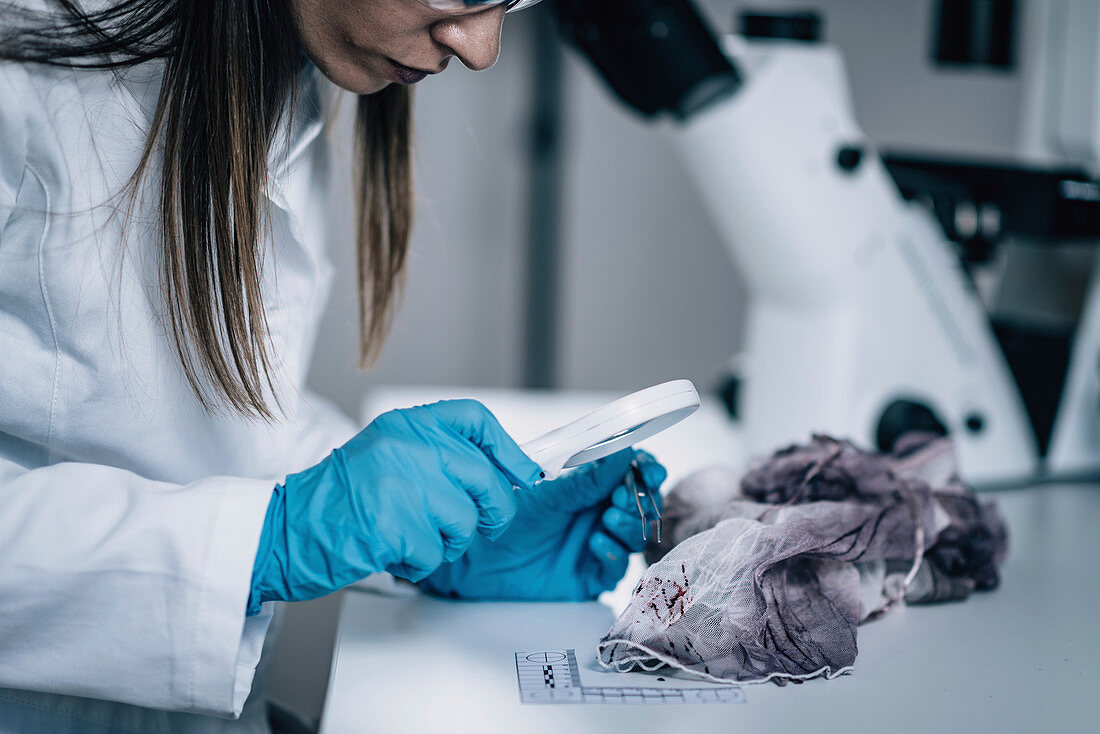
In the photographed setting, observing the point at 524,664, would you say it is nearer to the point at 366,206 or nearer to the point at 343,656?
the point at 343,656

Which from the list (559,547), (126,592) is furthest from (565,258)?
(126,592)

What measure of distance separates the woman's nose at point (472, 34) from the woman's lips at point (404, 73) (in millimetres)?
37

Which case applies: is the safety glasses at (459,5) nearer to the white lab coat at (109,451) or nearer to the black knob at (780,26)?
the white lab coat at (109,451)

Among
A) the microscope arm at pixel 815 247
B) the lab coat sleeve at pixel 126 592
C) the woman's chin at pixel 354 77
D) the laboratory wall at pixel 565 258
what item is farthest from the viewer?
the laboratory wall at pixel 565 258

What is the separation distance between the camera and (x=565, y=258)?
2.28m

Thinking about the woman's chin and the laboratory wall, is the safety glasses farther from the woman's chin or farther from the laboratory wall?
the laboratory wall

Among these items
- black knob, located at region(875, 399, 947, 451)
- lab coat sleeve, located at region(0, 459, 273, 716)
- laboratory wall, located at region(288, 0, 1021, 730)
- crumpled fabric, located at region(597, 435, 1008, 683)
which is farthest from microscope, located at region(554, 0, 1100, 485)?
laboratory wall, located at region(288, 0, 1021, 730)

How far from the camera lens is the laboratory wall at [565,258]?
7.23ft

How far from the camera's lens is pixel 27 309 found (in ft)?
2.47

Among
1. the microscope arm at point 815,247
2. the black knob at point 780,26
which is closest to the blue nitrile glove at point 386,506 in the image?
the microscope arm at point 815,247

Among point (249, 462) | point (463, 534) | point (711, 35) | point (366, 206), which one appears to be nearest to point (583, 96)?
point (711, 35)

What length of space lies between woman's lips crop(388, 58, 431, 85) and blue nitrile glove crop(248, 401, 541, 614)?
10.0 inches

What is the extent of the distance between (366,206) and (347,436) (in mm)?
239

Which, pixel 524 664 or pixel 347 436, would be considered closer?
pixel 524 664
